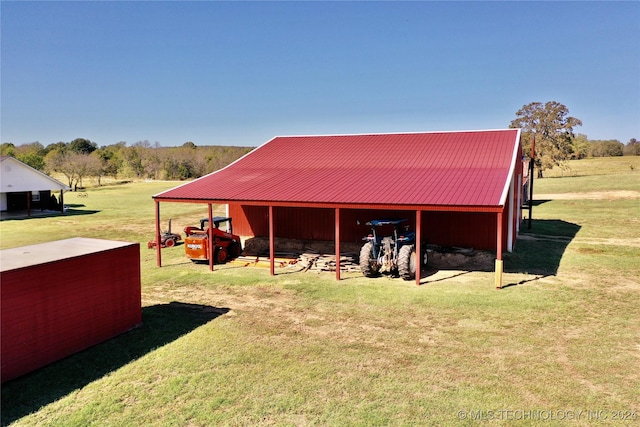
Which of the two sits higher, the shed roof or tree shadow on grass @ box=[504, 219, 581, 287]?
the shed roof

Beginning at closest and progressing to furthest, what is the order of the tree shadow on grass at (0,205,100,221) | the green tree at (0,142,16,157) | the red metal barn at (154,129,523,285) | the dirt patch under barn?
the red metal barn at (154,129,523,285)
the dirt patch under barn
the tree shadow on grass at (0,205,100,221)
the green tree at (0,142,16,157)

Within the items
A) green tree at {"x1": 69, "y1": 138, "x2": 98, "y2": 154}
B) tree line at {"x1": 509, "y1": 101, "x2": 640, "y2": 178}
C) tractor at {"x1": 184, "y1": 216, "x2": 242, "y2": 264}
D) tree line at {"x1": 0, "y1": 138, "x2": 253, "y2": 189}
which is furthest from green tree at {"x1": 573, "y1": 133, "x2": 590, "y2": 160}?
green tree at {"x1": 69, "y1": 138, "x2": 98, "y2": 154}

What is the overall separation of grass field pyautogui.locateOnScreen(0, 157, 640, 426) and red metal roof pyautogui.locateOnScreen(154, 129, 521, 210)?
8.72 feet

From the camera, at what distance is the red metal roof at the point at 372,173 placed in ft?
47.5

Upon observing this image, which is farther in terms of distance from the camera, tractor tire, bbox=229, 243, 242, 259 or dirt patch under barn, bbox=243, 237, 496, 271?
tractor tire, bbox=229, 243, 242, 259

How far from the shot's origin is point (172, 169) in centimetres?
8625

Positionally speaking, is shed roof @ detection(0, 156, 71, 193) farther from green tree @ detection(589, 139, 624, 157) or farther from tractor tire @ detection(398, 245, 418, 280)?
green tree @ detection(589, 139, 624, 157)

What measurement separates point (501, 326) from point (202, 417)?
676 centimetres

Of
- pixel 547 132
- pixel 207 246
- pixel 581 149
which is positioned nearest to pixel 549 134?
pixel 547 132

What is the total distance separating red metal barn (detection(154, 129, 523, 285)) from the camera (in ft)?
47.1

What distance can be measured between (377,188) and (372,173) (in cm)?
249

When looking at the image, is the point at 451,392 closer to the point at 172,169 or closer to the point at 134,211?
the point at 134,211

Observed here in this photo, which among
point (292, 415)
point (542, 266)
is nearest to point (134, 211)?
point (542, 266)

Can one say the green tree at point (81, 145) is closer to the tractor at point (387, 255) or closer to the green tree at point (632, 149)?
the tractor at point (387, 255)
